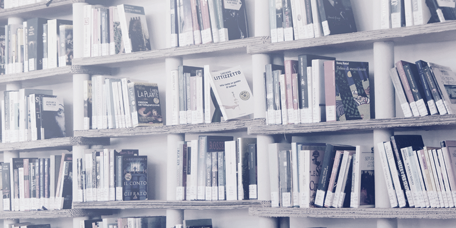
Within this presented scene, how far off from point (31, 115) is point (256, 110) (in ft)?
4.55

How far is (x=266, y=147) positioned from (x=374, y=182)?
536mm

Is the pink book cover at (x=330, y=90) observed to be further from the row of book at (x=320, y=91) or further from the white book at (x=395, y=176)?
the white book at (x=395, y=176)

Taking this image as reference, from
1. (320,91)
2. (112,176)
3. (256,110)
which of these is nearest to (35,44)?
(112,176)

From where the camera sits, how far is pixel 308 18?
2814 millimetres

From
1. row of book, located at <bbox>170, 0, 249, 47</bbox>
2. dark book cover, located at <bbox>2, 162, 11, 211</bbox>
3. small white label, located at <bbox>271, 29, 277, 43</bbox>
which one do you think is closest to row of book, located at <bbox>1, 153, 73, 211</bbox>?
dark book cover, located at <bbox>2, 162, 11, 211</bbox>

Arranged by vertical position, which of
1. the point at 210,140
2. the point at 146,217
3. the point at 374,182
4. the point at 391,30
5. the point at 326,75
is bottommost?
the point at 146,217

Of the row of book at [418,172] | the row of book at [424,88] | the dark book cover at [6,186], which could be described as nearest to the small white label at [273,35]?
the row of book at [424,88]

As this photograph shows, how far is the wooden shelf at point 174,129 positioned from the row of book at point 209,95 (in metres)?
0.03

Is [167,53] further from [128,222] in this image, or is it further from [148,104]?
[128,222]

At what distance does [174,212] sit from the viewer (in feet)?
10.5

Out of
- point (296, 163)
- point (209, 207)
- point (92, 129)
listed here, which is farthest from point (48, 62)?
point (296, 163)

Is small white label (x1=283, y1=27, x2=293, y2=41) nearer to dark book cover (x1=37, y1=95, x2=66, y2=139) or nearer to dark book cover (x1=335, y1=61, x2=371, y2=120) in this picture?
dark book cover (x1=335, y1=61, x2=371, y2=120)

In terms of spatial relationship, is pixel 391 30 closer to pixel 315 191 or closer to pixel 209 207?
pixel 315 191

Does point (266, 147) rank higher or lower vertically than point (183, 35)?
lower
